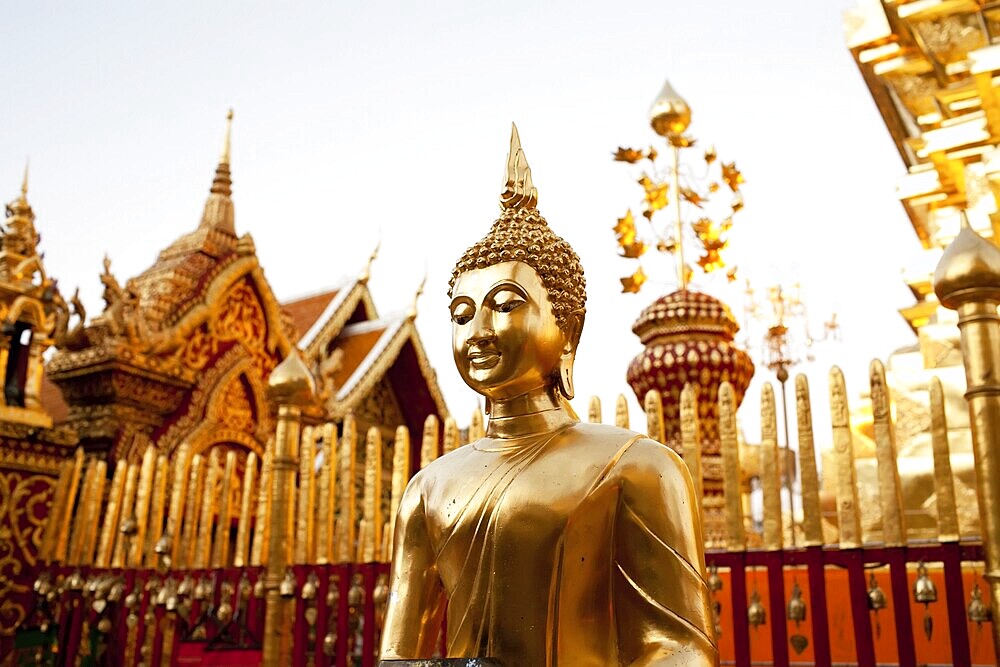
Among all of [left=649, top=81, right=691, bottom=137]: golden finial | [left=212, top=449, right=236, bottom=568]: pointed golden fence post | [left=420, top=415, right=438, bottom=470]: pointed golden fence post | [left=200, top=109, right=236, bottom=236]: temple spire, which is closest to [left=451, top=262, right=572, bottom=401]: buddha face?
[left=420, top=415, right=438, bottom=470]: pointed golden fence post

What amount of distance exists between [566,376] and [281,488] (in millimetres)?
2020

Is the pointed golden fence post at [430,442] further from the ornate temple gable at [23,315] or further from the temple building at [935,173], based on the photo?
the ornate temple gable at [23,315]

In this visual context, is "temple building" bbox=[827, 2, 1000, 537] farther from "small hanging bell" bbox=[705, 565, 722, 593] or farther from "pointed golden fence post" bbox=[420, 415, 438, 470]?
"pointed golden fence post" bbox=[420, 415, 438, 470]

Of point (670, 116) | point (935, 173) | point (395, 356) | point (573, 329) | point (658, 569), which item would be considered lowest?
point (658, 569)

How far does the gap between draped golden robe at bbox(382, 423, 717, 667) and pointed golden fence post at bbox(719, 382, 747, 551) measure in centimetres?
111

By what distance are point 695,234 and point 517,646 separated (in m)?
3.47

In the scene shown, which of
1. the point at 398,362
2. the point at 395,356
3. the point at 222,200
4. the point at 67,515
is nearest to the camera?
the point at 67,515

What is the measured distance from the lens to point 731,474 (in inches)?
115

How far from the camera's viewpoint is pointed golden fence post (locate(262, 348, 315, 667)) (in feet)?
11.4

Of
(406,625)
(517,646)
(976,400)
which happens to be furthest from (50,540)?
(976,400)

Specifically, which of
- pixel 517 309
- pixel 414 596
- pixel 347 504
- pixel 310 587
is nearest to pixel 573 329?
pixel 517 309

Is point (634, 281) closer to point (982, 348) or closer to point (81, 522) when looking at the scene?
point (982, 348)

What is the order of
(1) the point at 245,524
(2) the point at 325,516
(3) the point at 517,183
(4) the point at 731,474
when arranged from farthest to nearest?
(1) the point at 245,524 < (2) the point at 325,516 < (4) the point at 731,474 < (3) the point at 517,183

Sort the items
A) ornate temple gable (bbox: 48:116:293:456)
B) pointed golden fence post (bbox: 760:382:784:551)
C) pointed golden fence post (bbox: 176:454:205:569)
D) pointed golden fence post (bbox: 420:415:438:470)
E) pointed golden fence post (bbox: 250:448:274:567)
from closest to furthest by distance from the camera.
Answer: pointed golden fence post (bbox: 760:382:784:551) → pointed golden fence post (bbox: 420:415:438:470) → pointed golden fence post (bbox: 250:448:274:567) → pointed golden fence post (bbox: 176:454:205:569) → ornate temple gable (bbox: 48:116:293:456)
